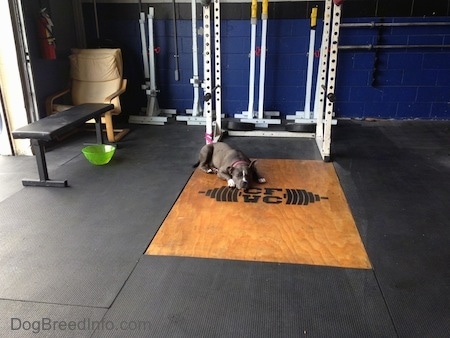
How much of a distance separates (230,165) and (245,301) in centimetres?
152

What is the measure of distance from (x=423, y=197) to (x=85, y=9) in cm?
496

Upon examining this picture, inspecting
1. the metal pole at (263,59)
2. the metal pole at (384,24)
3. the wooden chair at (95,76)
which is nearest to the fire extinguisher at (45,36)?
the wooden chair at (95,76)

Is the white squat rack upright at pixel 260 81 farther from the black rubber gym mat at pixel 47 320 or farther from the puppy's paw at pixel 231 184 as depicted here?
the black rubber gym mat at pixel 47 320

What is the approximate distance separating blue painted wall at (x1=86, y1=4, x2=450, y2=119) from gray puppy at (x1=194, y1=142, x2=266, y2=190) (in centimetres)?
219

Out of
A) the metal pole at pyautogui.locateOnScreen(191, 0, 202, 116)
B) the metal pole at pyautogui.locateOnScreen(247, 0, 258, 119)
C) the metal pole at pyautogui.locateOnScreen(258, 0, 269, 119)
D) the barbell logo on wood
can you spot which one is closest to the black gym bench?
the barbell logo on wood

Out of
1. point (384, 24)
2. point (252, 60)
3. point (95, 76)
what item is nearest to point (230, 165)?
point (252, 60)

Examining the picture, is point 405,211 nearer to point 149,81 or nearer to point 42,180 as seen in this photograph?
point 42,180

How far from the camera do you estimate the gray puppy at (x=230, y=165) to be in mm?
3070

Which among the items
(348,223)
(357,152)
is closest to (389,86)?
(357,152)

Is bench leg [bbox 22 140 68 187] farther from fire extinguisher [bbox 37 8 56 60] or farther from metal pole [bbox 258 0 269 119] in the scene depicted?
metal pole [bbox 258 0 269 119]

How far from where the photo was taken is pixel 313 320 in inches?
68.4

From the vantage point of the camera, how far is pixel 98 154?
358 centimetres

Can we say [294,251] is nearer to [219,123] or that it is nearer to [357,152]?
[357,152]

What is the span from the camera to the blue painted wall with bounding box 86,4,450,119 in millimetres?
5094
